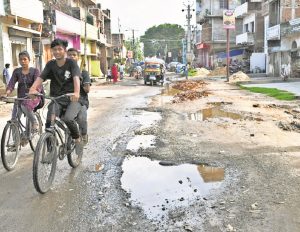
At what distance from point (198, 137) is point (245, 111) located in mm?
5061

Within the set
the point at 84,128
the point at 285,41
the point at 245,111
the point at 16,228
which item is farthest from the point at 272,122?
the point at 285,41

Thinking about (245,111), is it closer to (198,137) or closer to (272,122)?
(272,122)

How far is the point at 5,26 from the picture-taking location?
22484 mm

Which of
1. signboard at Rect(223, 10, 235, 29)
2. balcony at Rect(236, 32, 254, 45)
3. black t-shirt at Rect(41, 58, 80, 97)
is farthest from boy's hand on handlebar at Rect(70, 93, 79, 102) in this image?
balcony at Rect(236, 32, 254, 45)

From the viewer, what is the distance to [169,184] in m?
6.02

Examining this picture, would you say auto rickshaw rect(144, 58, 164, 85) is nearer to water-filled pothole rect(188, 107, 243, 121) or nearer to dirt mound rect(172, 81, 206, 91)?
dirt mound rect(172, 81, 206, 91)

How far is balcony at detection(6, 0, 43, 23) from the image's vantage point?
857 inches

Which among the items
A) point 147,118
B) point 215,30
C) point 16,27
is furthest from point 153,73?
point 215,30

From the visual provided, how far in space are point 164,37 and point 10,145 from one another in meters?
128

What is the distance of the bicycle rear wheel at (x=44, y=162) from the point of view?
523cm

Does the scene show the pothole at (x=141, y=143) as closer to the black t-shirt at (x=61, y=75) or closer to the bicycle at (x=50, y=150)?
the bicycle at (x=50, y=150)

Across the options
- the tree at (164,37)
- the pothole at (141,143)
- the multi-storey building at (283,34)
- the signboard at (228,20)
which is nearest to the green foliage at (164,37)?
the tree at (164,37)

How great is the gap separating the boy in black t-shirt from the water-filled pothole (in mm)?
6819

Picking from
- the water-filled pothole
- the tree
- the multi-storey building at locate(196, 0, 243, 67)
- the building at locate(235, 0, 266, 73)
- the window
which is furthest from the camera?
the tree
